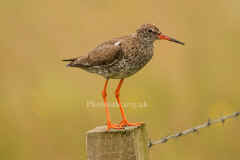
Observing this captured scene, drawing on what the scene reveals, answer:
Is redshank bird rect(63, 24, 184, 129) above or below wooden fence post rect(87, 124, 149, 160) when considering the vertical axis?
above

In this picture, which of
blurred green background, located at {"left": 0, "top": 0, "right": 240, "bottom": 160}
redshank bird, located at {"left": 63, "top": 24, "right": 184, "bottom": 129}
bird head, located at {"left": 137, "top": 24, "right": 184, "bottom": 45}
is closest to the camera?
redshank bird, located at {"left": 63, "top": 24, "right": 184, "bottom": 129}

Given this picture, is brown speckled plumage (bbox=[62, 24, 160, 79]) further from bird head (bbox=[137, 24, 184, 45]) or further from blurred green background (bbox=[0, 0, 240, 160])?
blurred green background (bbox=[0, 0, 240, 160])

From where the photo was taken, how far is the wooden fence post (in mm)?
3617

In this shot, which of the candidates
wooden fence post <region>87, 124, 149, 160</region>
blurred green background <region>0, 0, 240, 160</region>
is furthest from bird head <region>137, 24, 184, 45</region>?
wooden fence post <region>87, 124, 149, 160</region>

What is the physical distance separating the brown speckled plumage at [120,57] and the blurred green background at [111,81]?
1527 mm

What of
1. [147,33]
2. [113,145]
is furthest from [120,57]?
[113,145]

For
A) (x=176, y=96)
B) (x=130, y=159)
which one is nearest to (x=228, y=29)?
(x=176, y=96)

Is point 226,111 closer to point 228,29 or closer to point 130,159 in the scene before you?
point 228,29

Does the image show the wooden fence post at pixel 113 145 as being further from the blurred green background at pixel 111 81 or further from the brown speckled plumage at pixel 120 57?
the blurred green background at pixel 111 81

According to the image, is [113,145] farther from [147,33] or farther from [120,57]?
[147,33]

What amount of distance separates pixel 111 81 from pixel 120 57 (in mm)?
2924

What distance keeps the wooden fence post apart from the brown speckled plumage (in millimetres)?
1607

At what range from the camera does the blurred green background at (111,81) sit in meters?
6.58

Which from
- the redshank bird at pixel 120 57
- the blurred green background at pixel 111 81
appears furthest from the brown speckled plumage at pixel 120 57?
the blurred green background at pixel 111 81
